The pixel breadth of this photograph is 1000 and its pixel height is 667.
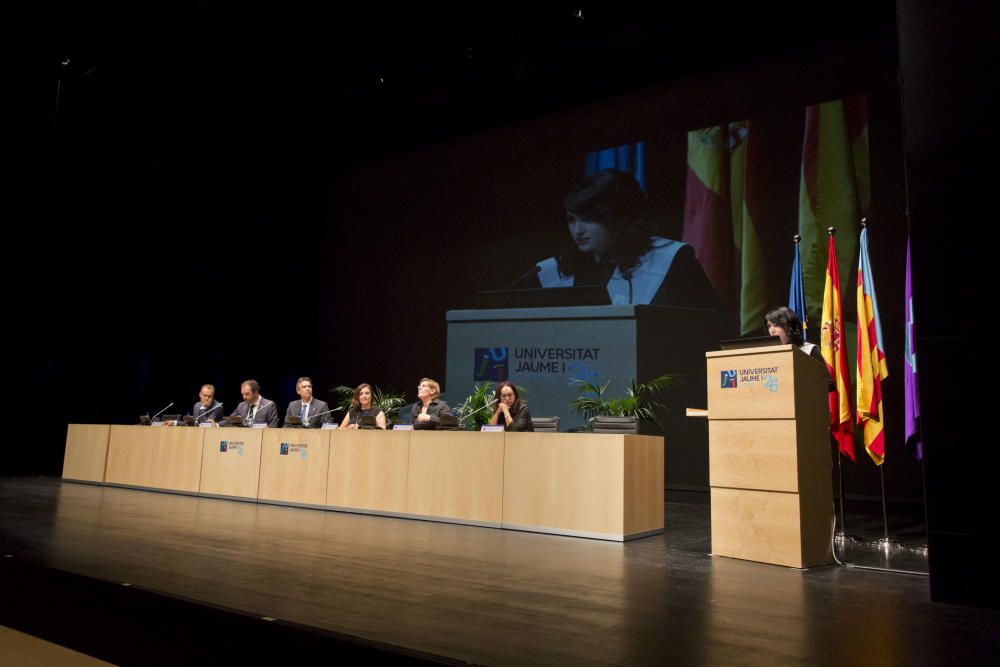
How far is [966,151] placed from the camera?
9.29 feet

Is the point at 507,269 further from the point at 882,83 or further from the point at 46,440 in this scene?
the point at 46,440

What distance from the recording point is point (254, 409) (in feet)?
23.2

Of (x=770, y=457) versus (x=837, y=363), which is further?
(x=837, y=363)

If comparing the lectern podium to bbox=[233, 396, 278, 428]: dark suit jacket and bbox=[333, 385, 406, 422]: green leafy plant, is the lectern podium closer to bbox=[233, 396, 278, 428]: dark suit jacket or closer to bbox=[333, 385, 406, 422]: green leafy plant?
bbox=[333, 385, 406, 422]: green leafy plant

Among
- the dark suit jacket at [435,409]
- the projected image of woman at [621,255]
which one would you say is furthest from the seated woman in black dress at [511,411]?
the projected image of woman at [621,255]

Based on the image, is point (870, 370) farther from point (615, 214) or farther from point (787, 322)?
point (615, 214)

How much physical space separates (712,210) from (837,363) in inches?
118

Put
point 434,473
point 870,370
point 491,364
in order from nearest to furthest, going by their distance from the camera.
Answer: point 870,370, point 434,473, point 491,364

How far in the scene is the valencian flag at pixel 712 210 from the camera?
7.08m

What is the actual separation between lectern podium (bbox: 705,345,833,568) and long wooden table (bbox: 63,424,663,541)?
0.84 metres

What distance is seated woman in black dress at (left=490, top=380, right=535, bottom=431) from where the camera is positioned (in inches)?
210

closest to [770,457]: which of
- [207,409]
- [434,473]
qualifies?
[434,473]

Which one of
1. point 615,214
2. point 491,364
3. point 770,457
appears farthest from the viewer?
point 491,364

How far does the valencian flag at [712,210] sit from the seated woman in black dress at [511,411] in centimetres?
278
